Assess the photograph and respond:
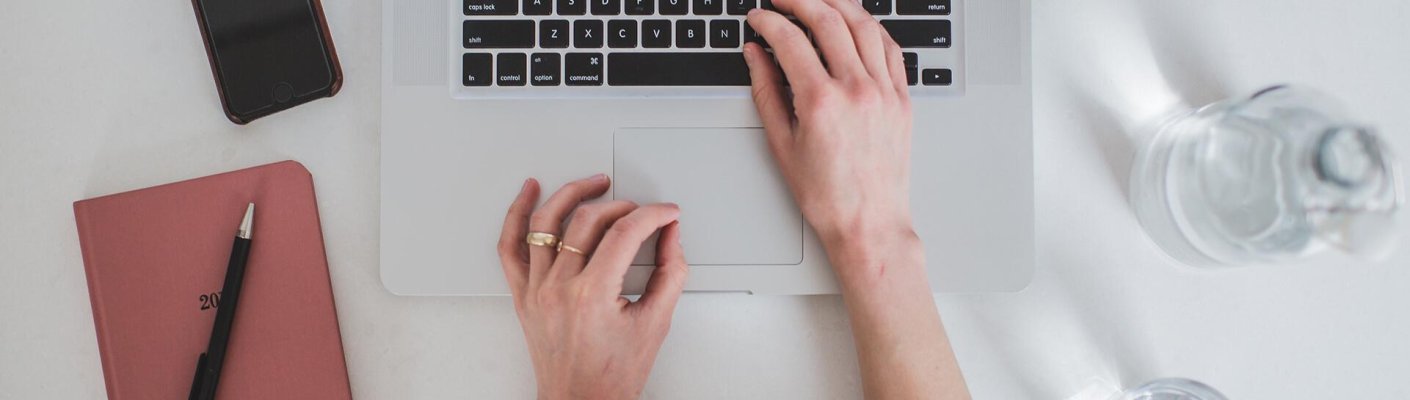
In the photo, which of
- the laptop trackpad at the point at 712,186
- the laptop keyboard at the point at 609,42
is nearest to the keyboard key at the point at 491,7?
the laptop keyboard at the point at 609,42

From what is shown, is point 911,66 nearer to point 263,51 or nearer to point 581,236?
point 581,236

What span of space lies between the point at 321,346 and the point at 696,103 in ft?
1.04

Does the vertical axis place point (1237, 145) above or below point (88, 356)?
above

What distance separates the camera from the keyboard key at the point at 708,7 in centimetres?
55

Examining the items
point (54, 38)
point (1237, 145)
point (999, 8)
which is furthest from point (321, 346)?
point (1237, 145)

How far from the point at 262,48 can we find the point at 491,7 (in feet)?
0.56

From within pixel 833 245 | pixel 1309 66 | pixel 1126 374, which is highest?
pixel 1309 66

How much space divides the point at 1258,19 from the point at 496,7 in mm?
546

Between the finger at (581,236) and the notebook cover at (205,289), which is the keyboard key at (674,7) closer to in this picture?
the finger at (581,236)

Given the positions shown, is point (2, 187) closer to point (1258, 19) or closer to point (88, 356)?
point (88, 356)

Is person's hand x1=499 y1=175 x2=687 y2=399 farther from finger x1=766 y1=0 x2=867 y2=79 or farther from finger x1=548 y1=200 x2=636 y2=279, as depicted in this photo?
finger x1=766 y1=0 x2=867 y2=79

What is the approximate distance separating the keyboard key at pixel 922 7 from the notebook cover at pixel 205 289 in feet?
1.44

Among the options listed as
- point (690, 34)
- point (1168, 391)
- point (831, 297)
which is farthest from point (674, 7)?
point (1168, 391)

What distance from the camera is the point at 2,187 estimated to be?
1.98 feet
